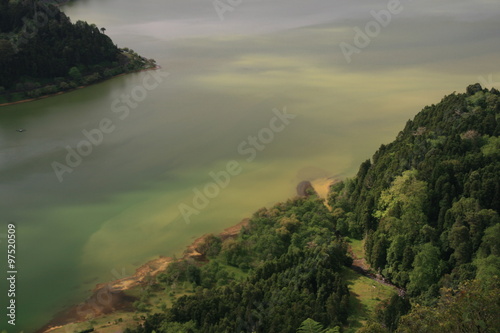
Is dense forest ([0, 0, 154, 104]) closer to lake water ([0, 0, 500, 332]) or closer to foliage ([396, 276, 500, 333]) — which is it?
lake water ([0, 0, 500, 332])

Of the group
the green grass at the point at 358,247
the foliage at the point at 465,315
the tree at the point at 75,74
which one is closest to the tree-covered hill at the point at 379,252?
the foliage at the point at 465,315

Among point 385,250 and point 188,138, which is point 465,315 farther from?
point 188,138

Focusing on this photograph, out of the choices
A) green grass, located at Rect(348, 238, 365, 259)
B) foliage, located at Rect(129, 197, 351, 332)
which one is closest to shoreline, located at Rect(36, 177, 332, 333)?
foliage, located at Rect(129, 197, 351, 332)

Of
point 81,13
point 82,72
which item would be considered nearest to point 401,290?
point 82,72

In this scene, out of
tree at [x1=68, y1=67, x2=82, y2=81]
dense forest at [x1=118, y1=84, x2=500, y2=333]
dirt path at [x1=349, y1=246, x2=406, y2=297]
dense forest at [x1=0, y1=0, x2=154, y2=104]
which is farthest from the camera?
tree at [x1=68, y1=67, x2=82, y2=81]

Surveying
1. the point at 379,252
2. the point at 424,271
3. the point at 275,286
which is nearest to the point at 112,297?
the point at 275,286
